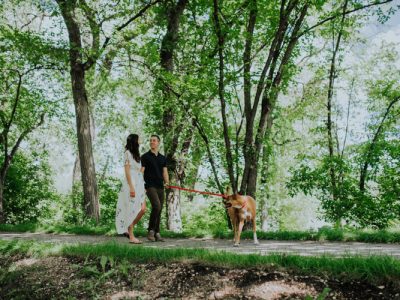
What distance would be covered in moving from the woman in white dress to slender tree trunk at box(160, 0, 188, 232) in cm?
454

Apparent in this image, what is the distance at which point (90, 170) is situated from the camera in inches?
558

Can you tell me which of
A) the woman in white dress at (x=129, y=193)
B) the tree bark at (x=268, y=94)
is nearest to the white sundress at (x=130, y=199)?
the woman in white dress at (x=129, y=193)

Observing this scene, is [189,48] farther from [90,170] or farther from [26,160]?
[26,160]

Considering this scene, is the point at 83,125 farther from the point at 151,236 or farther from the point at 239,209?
the point at 239,209

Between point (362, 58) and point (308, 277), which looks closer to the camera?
point (308, 277)

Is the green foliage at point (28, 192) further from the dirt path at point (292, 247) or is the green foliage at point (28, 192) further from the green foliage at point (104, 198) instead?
the dirt path at point (292, 247)

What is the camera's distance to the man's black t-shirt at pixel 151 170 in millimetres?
9234

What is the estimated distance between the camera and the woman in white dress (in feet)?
28.7

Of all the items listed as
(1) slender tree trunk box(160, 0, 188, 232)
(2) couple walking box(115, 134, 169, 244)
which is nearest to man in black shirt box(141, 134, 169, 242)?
(2) couple walking box(115, 134, 169, 244)

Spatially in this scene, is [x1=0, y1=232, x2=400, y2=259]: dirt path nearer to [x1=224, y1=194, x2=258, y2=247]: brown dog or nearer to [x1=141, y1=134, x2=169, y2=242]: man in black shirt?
[x1=224, y1=194, x2=258, y2=247]: brown dog

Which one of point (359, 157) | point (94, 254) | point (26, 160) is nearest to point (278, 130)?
point (359, 157)

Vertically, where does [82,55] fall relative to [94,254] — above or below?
above

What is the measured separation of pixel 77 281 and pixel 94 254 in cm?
81

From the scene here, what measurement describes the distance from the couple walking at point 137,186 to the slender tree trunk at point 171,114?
4.20 meters
